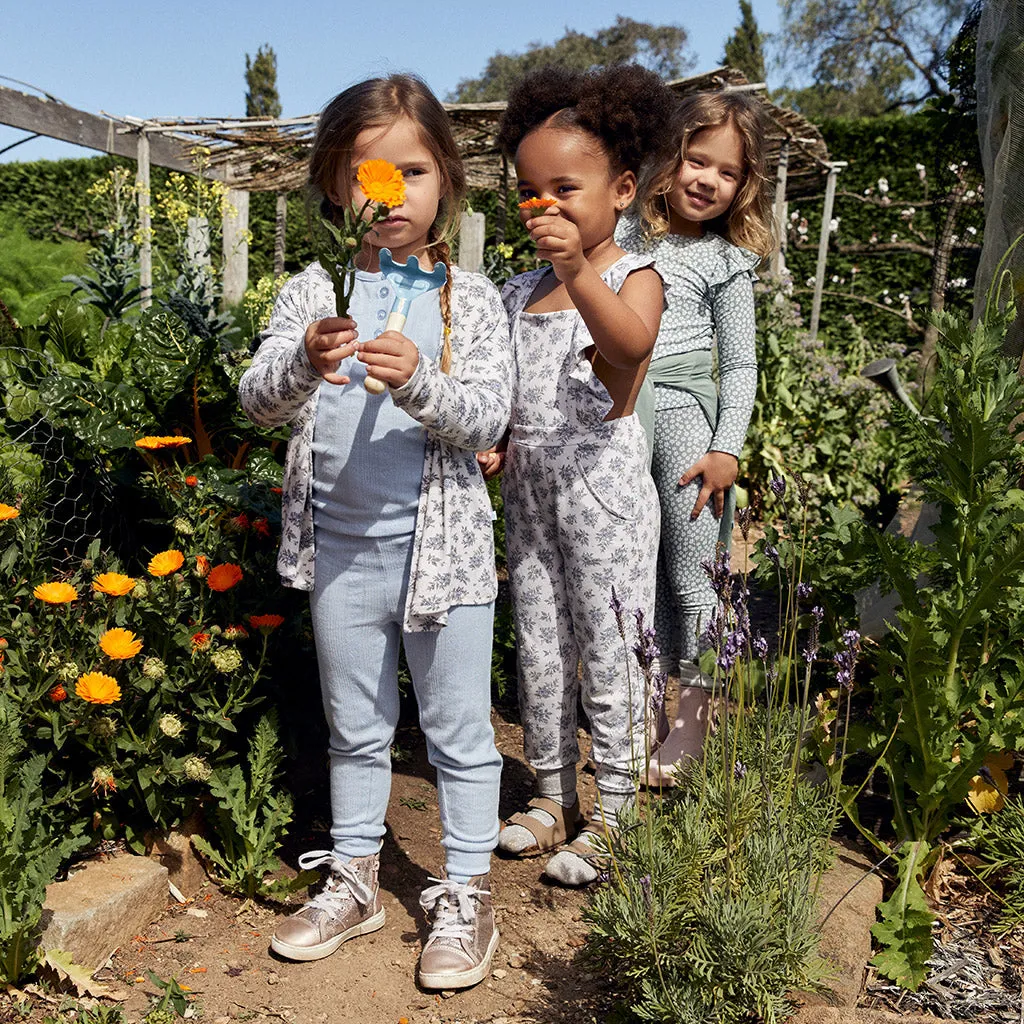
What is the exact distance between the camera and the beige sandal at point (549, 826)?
228cm

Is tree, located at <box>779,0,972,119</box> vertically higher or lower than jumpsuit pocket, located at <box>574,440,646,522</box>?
higher

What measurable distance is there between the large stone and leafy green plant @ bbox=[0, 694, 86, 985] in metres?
0.05

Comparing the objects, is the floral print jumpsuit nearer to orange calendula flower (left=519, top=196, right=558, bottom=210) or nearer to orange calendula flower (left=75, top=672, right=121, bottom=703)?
orange calendula flower (left=519, top=196, right=558, bottom=210)

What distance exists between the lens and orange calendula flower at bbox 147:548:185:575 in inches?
75.5

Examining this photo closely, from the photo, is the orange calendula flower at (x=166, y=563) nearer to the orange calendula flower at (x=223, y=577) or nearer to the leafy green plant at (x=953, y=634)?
the orange calendula flower at (x=223, y=577)

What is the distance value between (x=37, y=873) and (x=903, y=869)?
1.61 meters

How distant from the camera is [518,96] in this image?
80.1 inches

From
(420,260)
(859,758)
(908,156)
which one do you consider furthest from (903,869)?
(908,156)

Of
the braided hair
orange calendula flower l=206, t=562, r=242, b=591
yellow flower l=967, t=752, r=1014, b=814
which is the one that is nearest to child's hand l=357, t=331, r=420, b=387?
the braided hair

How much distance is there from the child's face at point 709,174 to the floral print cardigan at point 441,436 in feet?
2.37

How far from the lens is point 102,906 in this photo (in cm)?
183

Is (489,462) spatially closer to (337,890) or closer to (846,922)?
(337,890)

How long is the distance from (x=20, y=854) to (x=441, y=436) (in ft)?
3.27

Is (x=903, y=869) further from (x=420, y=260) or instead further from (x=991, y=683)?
(x=420, y=260)
